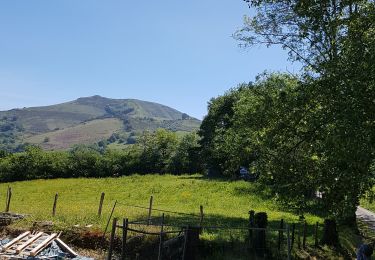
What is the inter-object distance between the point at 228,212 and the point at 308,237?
32.0 ft

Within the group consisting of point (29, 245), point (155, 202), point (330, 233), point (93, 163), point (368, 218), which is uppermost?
point (93, 163)

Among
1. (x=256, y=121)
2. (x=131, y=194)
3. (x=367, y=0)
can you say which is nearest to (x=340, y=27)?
(x=367, y=0)

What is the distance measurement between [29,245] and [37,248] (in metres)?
0.86

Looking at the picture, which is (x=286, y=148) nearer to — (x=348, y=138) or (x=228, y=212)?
(x=348, y=138)

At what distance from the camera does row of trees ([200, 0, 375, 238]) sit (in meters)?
16.1

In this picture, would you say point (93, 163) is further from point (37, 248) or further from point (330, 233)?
point (330, 233)

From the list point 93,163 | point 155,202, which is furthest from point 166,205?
point 93,163

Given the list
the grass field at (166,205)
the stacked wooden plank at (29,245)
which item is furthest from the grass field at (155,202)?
the stacked wooden plank at (29,245)

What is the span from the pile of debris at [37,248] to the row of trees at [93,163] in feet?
194

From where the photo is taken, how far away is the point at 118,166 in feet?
273

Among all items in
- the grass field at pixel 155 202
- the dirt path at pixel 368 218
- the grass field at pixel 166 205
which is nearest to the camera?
the grass field at pixel 166 205

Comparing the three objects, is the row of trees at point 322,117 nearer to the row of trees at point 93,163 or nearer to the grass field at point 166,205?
the grass field at point 166,205

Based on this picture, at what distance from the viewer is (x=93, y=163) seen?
82000mm

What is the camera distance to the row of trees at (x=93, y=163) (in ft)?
256
